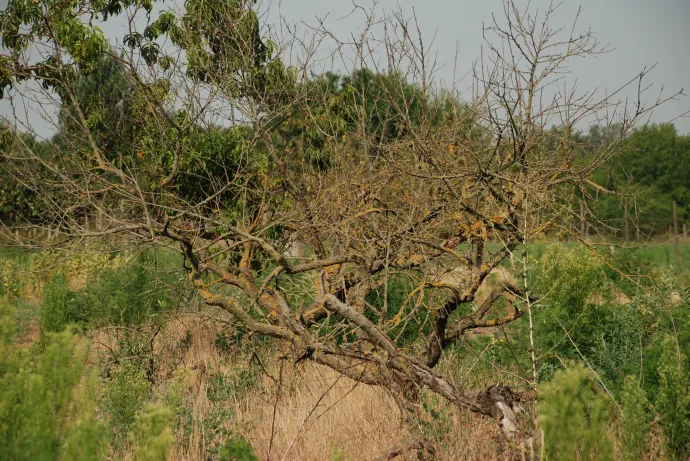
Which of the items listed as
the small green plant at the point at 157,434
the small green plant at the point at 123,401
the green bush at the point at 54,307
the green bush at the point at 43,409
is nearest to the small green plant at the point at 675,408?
the small green plant at the point at 157,434

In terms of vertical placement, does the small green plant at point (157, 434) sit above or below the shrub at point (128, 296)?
below

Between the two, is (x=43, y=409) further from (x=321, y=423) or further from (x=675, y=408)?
(x=675, y=408)

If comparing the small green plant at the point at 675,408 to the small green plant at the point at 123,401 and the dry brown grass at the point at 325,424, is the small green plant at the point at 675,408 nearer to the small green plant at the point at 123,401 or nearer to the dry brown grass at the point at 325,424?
the dry brown grass at the point at 325,424

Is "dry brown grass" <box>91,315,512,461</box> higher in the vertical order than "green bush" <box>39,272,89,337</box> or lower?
lower

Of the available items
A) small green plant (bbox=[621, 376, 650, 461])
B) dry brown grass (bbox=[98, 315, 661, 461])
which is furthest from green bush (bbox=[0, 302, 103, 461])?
small green plant (bbox=[621, 376, 650, 461])

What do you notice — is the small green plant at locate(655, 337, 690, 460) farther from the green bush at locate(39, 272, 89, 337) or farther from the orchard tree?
the green bush at locate(39, 272, 89, 337)

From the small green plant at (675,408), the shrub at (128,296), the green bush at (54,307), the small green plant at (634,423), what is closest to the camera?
the small green plant at (634,423)

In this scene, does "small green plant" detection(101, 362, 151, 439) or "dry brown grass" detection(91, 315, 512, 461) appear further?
"small green plant" detection(101, 362, 151, 439)

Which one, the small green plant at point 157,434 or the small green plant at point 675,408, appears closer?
the small green plant at point 157,434

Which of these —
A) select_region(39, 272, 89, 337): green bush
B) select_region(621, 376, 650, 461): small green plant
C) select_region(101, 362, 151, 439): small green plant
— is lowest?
select_region(621, 376, 650, 461): small green plant

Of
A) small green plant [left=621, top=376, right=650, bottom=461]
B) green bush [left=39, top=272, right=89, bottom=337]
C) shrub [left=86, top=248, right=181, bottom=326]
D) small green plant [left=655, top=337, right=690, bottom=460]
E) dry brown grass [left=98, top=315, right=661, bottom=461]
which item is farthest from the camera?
shrub [left=86, top=248, right=181, bottom=326]

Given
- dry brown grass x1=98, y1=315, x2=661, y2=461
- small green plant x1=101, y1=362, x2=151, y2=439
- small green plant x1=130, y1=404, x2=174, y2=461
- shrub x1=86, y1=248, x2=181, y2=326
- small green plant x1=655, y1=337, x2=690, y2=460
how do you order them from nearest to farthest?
1. small green plant x1=130, y1=404, x2=174, y2=461
2. small green plant x1=655, y1=337, x2=690, y2=460
3. dry brown grass x1=98, y1=315, x2=661, y2=461
4. small green plant x1=101, y1=362, x2=151, y2=439
5. shrub x1=86, y1=248, x2=181, y2=326

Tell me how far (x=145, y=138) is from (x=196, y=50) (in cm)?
114

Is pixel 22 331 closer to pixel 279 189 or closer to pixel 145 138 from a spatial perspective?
pixel 145 138
